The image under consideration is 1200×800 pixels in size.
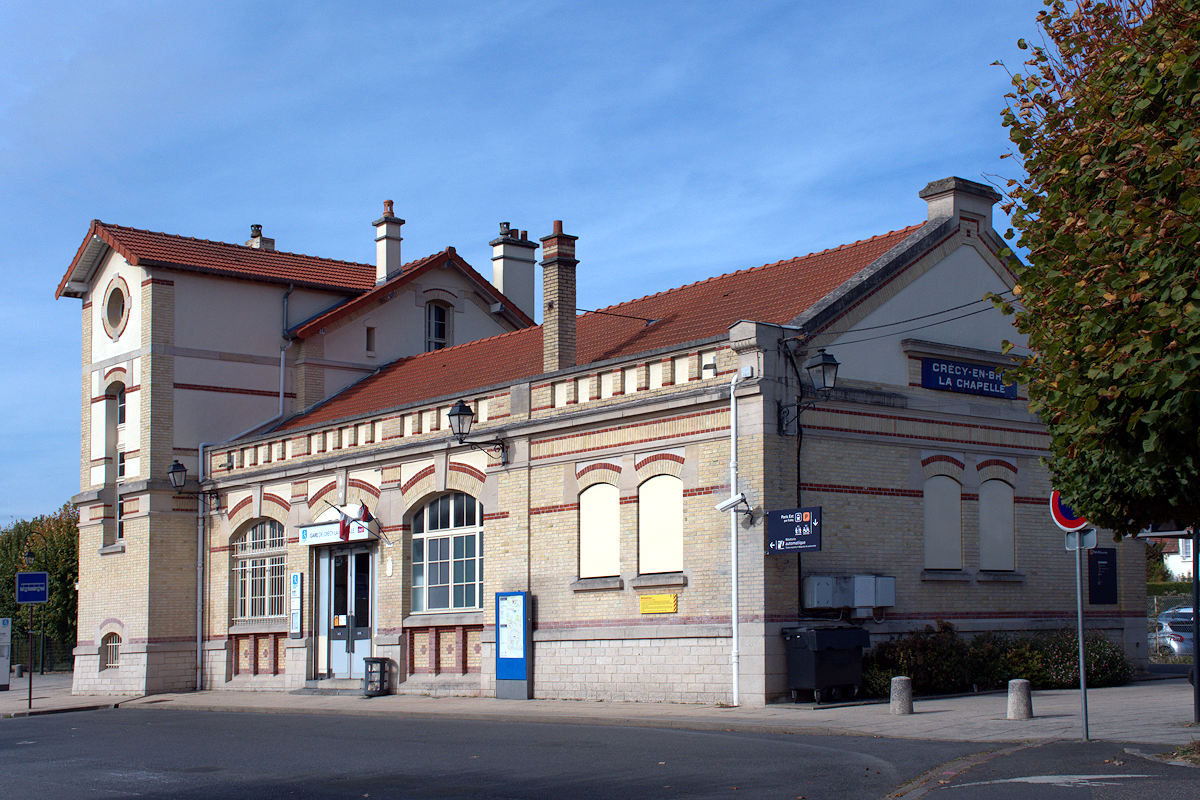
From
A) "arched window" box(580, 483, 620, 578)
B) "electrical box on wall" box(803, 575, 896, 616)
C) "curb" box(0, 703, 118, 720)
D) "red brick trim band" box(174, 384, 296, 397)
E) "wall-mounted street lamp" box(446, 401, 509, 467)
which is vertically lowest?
"curb" box(0, 703, 118, 720)

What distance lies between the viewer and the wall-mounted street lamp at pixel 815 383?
63.8 ft

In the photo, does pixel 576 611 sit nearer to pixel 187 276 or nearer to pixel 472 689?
pixel 472 689

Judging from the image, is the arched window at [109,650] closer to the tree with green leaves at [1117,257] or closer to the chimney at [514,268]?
the chimney at [514,268]

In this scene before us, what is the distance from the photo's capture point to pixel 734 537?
64.4 ft

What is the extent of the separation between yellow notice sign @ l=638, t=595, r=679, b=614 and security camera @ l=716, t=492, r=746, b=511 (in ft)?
5.99

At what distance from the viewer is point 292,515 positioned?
29.3 metres

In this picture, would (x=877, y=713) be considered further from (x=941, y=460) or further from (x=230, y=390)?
(x=230, y=390)

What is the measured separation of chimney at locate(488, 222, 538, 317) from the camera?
120 feet

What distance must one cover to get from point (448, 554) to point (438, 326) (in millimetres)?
11727

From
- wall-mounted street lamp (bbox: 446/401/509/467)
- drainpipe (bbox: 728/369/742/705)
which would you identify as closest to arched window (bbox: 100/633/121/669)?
wall-mounted street lamp (bbox: 446/401/509/467)

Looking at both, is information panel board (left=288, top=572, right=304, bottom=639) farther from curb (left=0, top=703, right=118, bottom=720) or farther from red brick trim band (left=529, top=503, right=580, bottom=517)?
red brick trim band (left=529, top=503, right=580, bottom=517)

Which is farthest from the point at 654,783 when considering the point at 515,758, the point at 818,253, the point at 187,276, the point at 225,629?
the point at 187,276

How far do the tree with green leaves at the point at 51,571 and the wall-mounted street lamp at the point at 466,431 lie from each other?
30.4 m

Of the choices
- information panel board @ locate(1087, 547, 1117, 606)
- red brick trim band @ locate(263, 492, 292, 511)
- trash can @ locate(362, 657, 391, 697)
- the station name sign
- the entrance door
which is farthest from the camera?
red brick trim band @ locate(263, 492, 292, 511)
